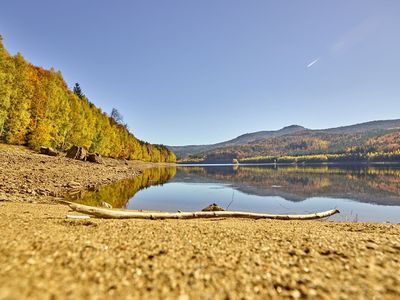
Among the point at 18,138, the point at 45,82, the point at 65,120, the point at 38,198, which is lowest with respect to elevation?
the point at 38,198

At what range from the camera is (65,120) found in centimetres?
5294

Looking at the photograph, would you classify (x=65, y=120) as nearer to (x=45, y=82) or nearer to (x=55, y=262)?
(x=45, y=82)

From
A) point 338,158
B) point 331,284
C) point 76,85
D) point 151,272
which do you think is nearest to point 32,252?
point 151,272

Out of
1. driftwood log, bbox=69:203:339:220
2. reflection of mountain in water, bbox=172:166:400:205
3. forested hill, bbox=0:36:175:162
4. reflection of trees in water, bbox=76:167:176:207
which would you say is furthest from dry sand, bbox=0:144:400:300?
forested hill, bbox=0:36:175:162

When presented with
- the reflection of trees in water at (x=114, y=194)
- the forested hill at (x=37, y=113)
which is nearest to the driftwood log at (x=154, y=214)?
the reflection of trees in water at (x=114, y=194)

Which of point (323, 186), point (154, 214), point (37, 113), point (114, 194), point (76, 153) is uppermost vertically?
point (37, 113)

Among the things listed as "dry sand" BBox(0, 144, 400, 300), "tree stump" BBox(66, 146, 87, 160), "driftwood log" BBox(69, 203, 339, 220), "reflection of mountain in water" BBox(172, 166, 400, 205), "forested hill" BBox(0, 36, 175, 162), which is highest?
"forested hill" BBox(0, 36, 175, 162)

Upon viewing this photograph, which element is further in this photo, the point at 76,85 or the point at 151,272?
the point at 76,85

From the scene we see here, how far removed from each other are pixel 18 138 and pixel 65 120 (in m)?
12.4

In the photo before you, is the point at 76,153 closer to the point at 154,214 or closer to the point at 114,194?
the point at 114,194

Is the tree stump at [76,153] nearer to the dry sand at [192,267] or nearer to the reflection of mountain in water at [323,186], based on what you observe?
the reflection of mountain in water at [323,186]

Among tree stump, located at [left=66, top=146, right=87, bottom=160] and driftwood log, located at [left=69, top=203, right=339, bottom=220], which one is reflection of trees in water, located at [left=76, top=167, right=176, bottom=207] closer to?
driftwood log, located at [left=69, top=203, right=339, bottom=220]

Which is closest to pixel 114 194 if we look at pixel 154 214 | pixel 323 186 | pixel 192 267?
pixel 154 214

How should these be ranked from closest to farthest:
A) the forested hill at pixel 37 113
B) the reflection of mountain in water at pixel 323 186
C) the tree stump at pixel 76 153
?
the reflection of mountain in water at pixel 323 186 → the forested hill at pixel 37 113 → the tree stump at pixel 76 153
